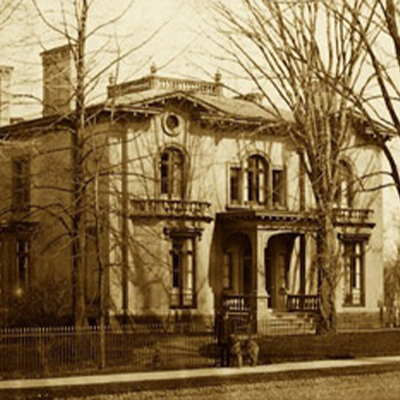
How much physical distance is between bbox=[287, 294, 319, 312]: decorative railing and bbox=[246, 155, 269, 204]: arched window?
13.0ft

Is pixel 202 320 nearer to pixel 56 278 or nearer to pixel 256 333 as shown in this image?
pixel 256 333

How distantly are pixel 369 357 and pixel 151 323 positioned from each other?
1103cm

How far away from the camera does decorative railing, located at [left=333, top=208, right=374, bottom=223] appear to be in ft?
132

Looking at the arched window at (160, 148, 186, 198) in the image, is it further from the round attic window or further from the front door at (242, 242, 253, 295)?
the front door at (242, 242, 253, 295)

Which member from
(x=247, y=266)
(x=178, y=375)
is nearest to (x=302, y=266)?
(x=247, y=266)

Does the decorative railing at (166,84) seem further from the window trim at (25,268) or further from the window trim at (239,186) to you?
the window trim at (25,268)

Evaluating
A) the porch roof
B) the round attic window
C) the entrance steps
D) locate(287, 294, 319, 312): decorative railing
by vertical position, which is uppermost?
the round attic window

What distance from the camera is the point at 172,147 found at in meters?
36.2

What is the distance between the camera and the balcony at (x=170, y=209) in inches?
1378

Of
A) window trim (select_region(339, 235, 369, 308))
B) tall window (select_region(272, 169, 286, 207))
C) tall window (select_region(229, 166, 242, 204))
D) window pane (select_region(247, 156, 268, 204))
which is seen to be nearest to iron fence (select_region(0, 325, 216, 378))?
tall window (select_region(229, 166, 242, 204))

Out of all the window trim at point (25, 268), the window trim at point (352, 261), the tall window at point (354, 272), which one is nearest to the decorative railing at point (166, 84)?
the window trim at point (25, 268)

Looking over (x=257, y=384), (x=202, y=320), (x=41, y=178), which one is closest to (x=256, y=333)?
(x=202, y=320)

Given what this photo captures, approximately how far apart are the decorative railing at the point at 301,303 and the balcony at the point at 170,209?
15.2 feet

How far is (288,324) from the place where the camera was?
3497cm
